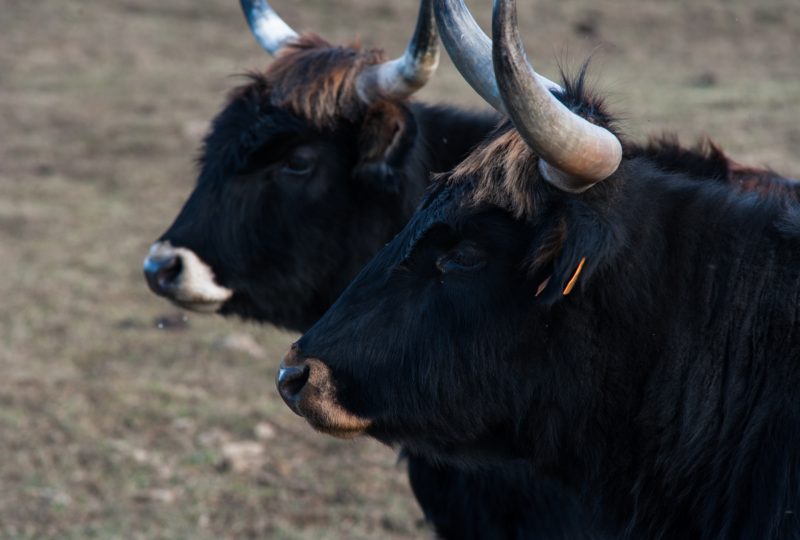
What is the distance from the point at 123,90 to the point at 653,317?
16.0 metres

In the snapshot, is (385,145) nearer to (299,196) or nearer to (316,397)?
(299,196)

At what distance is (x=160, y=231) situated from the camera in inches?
449

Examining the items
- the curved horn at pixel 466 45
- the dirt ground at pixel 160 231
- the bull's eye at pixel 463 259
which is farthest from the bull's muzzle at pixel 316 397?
the dirt ground at pixel 160 231

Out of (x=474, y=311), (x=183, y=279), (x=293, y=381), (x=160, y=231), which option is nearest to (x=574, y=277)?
(x=474, y=311)

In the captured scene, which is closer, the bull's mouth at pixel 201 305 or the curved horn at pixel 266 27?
the bull's mouth at pixel 201 305

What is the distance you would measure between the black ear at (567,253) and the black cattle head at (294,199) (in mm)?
1738

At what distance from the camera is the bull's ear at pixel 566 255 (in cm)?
283

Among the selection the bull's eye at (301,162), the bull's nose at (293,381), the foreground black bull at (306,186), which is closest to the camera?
the bull's nose at (293,381)

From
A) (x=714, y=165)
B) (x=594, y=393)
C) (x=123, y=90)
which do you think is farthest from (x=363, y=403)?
(x=123, y=90)

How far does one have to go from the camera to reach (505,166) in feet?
9.96

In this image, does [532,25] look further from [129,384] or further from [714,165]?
[714,165]

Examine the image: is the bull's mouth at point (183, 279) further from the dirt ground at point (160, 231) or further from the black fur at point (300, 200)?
the dirt ground at point (160, 231)

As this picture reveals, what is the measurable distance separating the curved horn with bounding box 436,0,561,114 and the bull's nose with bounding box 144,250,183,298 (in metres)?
1.98

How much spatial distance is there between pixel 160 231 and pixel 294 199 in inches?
271
